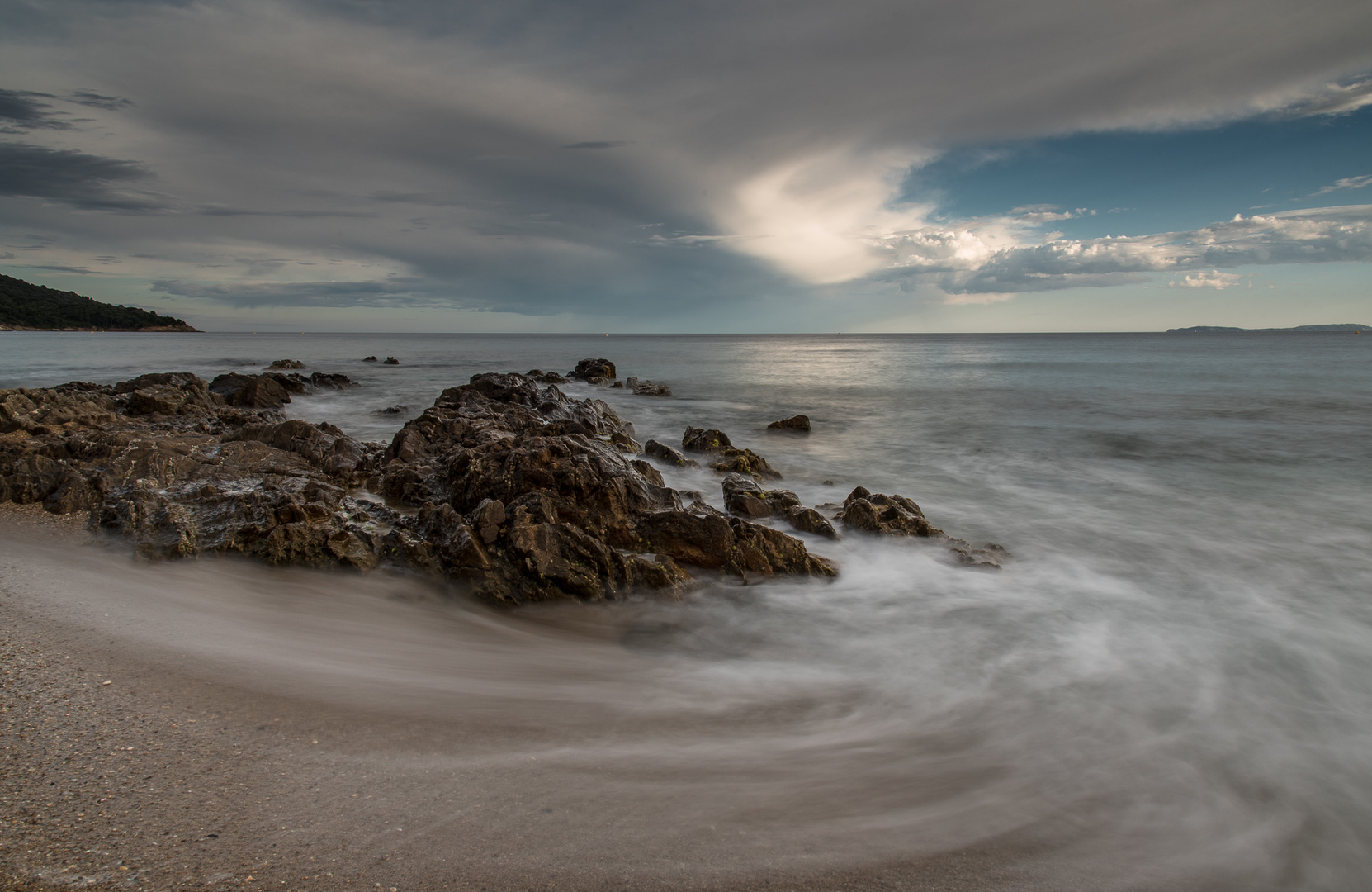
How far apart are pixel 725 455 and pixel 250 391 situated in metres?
12.2

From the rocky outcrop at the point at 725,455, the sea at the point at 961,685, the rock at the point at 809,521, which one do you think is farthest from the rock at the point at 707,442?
the rock at the point at 809,521

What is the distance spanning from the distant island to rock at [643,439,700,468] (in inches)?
4639

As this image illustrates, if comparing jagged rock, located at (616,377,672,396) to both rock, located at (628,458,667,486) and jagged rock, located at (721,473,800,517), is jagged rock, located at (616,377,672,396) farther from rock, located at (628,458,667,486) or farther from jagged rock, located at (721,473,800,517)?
jagged rock, located at (721,473,800,517)

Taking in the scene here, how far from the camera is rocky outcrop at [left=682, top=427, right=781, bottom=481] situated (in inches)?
377

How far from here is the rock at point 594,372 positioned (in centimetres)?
2864

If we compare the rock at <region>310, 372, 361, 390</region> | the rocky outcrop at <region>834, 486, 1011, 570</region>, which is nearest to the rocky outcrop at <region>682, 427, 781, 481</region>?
the rocky outcrop at <region>834, 486, 1011, 570</region>

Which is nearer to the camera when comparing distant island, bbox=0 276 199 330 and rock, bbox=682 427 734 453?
rock, bbox=682 427 734 453

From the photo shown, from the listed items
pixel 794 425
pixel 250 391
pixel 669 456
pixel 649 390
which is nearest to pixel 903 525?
pixel 669 456

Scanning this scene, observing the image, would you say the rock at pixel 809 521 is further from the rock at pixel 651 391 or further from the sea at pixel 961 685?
the rock at pixel 651 391

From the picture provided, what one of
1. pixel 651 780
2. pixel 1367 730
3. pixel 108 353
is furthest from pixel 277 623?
pixel 108 353

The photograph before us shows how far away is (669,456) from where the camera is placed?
1024 cm

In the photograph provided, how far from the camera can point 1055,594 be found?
18.7 feet

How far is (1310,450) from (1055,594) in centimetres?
1158

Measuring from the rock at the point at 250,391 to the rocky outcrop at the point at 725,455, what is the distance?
1061 centimetres
